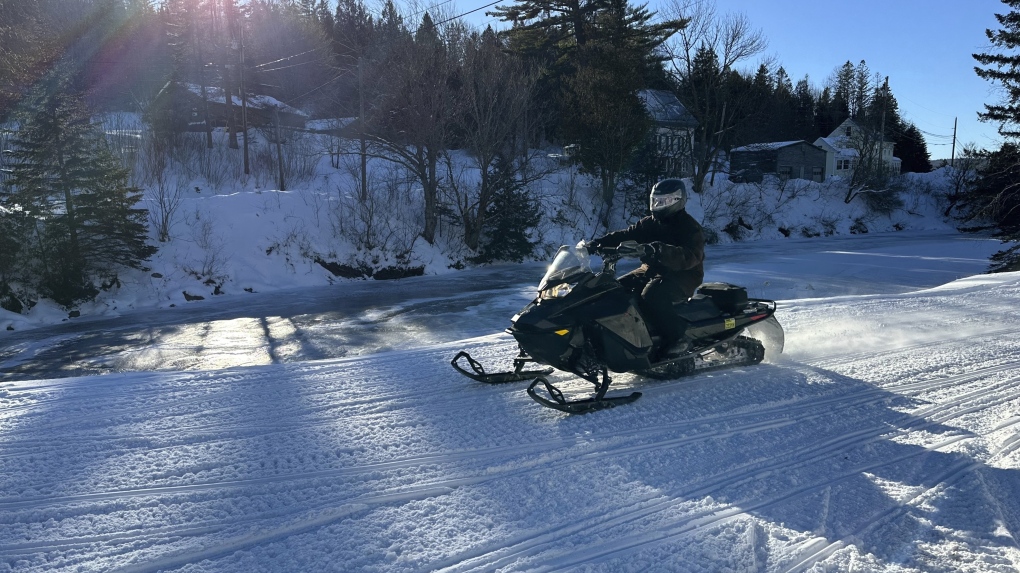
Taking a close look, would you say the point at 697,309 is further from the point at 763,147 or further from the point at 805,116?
the point at 805,116

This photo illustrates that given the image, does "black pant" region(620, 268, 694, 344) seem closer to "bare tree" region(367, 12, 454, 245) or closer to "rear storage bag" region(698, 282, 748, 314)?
"rear storage bag" region(698, 282, 748, 314)

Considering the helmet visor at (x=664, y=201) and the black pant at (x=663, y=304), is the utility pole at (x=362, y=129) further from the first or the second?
the black pant at (x=663, y=304)

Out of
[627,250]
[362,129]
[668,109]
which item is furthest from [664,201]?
A: [668,109]

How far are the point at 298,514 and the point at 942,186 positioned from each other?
47.6 meters

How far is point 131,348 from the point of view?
9.19 metres

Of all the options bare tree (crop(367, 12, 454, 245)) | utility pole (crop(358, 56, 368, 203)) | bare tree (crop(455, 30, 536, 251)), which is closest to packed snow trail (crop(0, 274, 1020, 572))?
bare tree (crop(367, 12, 454, 245))

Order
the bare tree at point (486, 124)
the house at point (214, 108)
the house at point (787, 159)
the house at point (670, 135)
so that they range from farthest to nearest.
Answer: the house at point (787, 159) → the house at point (670, 135) → the house at point (214, 108) → the bare tree at point (486, 124)

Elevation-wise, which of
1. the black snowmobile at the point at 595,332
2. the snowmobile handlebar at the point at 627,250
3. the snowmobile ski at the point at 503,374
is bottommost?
the snowmobile ski at the point at 503,374

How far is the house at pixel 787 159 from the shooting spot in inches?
1843

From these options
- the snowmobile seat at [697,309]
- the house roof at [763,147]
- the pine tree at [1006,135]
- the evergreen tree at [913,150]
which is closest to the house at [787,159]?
the house roof at [763,147]

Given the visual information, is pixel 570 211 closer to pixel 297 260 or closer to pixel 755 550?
pixel 297 260

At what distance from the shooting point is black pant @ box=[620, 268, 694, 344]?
5012 mm

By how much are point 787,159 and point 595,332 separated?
164ft

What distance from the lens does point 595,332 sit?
15.1 feet
